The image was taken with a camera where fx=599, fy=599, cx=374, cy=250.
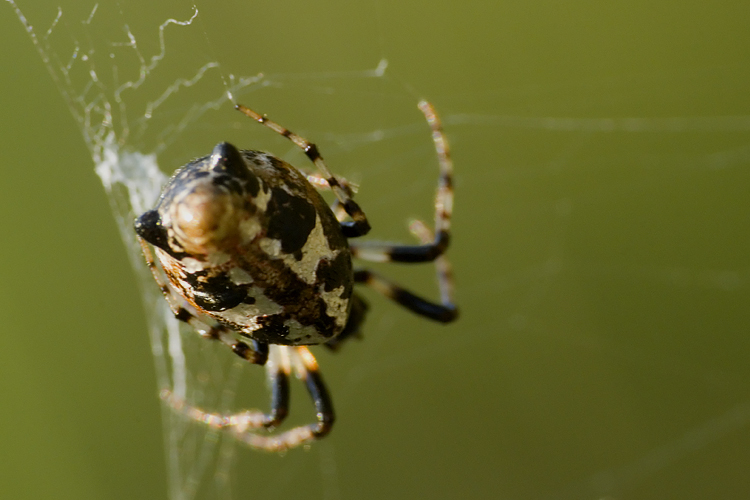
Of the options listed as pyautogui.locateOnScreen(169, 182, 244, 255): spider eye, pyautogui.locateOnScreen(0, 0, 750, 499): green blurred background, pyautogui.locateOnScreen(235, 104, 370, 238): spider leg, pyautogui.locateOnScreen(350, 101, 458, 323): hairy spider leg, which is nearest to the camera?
pyautogui.locateOnScreen(169, 182, 244, 255): spider eye

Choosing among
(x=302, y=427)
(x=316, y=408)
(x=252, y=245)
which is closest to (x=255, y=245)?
(x=252, y=245)

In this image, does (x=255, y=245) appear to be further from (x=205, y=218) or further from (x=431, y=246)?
(x=431, y=246)

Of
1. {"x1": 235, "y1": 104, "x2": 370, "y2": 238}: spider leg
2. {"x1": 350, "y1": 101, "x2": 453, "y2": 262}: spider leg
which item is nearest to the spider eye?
{"x1": 235, "y1": 104, "x2": 370, "y2": 238}: spider leg

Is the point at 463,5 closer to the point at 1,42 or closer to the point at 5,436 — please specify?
the point at 1,42

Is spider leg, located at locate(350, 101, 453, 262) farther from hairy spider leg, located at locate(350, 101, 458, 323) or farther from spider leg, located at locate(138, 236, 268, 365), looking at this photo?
spider leg, located at locate(138, 236, 268, 365)

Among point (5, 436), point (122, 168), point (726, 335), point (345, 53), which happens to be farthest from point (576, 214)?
point (5, 436)

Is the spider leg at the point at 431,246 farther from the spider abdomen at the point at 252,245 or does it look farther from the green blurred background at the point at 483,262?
the green blurred background at the point at 483,262
